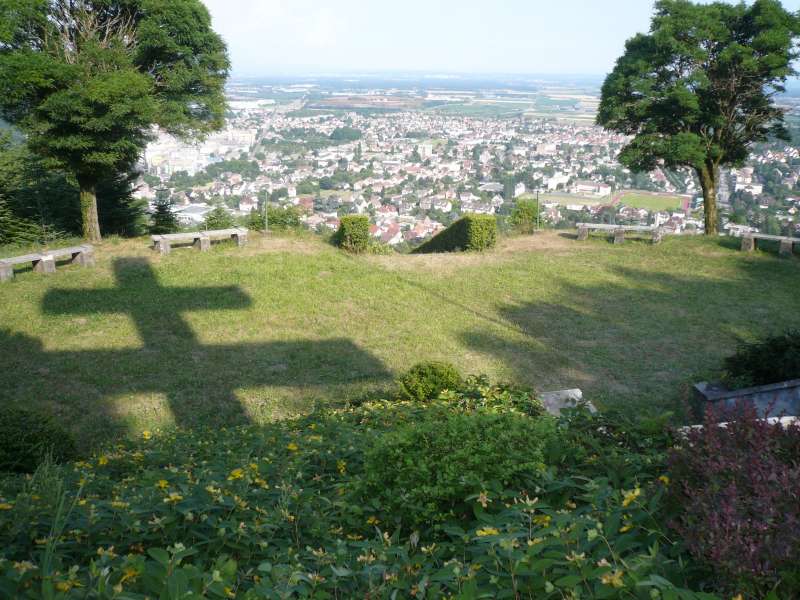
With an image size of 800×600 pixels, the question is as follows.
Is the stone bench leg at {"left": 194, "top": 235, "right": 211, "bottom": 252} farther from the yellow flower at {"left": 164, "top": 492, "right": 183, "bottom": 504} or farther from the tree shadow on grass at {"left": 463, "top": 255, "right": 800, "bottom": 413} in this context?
the yellow flower at {"left": 164, "top": 492, "right": 183, "bottom": 504}

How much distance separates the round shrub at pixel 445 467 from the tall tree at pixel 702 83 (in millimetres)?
11521

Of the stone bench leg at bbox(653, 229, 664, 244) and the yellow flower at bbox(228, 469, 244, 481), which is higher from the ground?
the yellow flower at bbox(228, 469, 244, 481)

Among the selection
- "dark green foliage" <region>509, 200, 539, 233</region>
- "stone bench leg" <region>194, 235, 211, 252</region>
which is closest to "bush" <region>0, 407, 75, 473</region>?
"stone bench leg" <region>194, 235, 211, 252</region>

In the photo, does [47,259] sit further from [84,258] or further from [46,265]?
[84,258]

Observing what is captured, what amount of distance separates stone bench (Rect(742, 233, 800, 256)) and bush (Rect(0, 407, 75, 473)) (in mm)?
12694

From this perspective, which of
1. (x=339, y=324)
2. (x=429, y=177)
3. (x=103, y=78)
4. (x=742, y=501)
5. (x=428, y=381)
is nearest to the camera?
(x=742, y=501)

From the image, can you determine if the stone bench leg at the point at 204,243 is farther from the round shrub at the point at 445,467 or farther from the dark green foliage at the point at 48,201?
the round shrub at the point at 445,467

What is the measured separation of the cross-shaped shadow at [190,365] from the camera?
651 cm

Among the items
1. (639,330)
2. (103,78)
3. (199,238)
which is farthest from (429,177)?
(639,330)

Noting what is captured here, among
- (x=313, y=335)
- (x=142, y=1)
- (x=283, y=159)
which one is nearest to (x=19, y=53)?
(x=142, y=1)

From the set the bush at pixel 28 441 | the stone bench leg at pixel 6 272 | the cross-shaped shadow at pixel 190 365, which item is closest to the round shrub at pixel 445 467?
the bush at pixel 28 441

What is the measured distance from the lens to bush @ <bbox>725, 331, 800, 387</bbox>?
18.8 ft

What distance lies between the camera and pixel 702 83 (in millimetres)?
13055

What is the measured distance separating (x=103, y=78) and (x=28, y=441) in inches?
314
